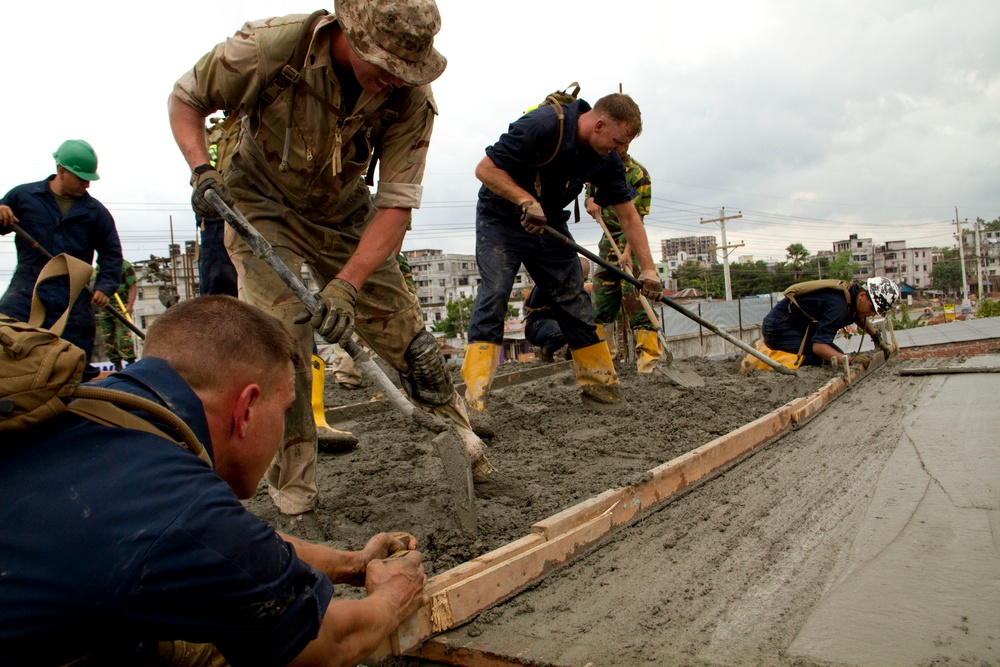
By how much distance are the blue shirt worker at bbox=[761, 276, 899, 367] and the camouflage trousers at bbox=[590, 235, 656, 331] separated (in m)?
1.64

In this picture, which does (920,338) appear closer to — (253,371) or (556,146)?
(556,146)

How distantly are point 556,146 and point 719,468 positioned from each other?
2060mm

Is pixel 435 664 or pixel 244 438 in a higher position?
pixel 244 438

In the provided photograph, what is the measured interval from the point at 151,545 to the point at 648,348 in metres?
5.85

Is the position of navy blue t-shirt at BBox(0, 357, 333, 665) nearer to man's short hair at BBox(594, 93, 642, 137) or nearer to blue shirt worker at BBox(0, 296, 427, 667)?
blue shirt worker at BBox(0, 296, 427, 667)

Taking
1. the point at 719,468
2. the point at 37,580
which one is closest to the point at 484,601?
the point at 37,580

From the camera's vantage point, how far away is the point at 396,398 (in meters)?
2.68

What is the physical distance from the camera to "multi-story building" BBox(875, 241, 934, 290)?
112375mm

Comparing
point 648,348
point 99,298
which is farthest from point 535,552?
point 648,348

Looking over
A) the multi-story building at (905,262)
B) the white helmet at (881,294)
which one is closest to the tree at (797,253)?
the multi-story building at (905,262)

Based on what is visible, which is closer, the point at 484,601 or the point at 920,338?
the point at 484,601

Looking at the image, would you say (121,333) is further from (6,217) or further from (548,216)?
(548,216)

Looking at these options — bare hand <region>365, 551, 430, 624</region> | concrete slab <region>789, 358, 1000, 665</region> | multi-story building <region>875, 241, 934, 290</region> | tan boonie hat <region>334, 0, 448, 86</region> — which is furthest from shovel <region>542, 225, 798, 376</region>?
multi-story building <region>875, 241, 934, 290</region>

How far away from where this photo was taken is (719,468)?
325 cm
